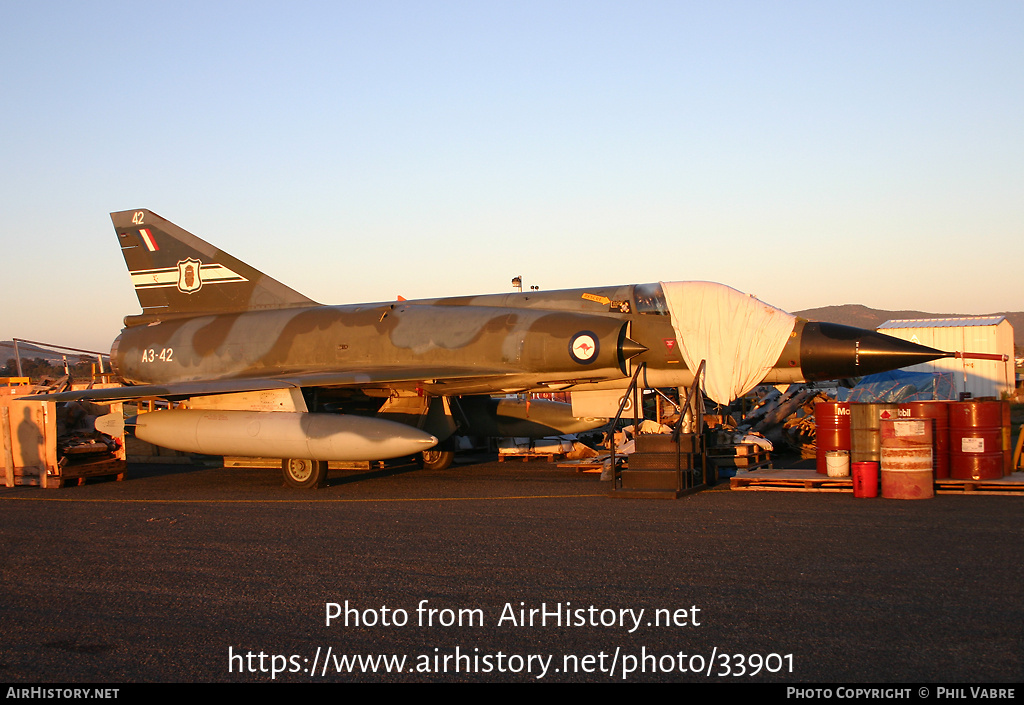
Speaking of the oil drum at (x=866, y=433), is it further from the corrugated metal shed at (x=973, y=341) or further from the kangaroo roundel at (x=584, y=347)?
the corrugated metal shed at (x=973, y=341)

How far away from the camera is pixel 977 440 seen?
11.2 m

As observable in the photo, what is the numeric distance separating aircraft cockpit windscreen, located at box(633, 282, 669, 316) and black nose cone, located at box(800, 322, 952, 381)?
2.19 meters

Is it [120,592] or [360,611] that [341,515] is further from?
[360,611]

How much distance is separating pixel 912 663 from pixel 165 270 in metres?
16.4

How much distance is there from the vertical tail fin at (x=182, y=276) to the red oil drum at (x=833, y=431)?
390 inches

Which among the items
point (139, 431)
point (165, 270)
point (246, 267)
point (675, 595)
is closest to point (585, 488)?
point (675, 595)

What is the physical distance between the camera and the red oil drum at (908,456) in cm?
1052

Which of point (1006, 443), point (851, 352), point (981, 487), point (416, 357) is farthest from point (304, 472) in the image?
point (1006, 443)

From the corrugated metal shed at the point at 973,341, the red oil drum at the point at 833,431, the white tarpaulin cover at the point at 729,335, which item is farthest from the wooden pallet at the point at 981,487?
the corrugated metal shed at the point at 973,341

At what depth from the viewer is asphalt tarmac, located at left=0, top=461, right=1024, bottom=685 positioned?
4.89 m

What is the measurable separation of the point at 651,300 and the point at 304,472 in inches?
246

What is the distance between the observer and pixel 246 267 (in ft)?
57.1

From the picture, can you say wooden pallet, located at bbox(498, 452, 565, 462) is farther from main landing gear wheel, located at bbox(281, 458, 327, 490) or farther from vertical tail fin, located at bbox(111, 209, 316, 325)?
vertical tail fin, located at bbox(111, 209, 316, 325)

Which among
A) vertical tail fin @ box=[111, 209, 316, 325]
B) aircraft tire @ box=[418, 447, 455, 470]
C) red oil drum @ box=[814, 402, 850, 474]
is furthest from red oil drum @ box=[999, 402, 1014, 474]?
vertical tail fin @ box=[111, 209, 316, 325]
